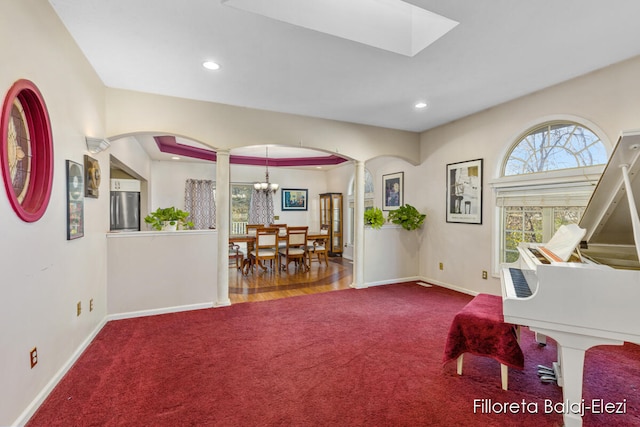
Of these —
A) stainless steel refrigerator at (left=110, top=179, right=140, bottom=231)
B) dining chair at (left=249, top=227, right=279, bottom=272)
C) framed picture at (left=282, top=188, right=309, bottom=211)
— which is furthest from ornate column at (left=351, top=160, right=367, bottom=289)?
stainless steel refrigerator at (left=110, top=179, right=140, bottom=231)

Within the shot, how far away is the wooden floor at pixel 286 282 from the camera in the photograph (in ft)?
13.9

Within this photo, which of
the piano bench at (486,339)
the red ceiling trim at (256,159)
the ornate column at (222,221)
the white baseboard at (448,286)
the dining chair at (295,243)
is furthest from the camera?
the red ceiling trim at (256,159)

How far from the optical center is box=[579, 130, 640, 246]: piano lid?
1579mm

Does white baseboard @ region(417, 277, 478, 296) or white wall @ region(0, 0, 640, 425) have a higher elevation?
white wall @ region(0, 0, 640, 425)

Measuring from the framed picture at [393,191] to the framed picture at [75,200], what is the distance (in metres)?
4.79

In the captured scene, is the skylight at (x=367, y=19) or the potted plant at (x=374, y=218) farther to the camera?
the potted plant at (x=374, y=218)

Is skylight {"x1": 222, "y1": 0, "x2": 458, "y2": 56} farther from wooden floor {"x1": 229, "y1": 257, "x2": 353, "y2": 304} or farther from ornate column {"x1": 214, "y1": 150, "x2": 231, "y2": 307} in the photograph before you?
wooden floor {"x1": 229, "y1": 257, "x2": 353, "y2": 304}

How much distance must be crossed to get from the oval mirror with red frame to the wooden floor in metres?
2.49

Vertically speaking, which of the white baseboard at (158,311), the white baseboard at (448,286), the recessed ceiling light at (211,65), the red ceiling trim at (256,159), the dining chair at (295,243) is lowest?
the white baseboard at (158,311)

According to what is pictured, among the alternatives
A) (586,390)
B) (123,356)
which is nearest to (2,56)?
(123,356)

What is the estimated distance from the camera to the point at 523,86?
3.20 metres

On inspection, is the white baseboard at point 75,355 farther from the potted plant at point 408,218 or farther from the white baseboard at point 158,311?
the potted plant at point 408,218

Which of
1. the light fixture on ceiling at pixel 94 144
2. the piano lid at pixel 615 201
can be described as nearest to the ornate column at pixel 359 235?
the piano lid at pixel 615 201

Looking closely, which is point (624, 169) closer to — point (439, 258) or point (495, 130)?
point (495, 130)
